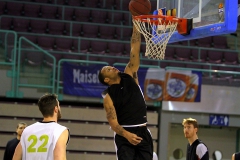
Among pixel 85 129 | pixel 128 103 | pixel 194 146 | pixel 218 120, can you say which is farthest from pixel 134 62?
pixel 218 120

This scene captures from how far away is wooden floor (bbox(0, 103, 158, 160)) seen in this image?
12352 mm

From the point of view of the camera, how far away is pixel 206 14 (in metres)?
7.09

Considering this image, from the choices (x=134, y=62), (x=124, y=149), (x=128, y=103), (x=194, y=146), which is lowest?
(x=194, y=146)

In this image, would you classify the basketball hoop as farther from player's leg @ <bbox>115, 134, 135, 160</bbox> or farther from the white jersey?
the white jersey

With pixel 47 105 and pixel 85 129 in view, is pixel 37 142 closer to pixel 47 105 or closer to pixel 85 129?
pixel 47 105

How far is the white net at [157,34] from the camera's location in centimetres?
696

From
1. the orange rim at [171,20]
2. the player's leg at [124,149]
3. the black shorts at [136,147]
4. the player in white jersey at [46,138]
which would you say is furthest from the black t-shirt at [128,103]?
the player in white jersey at [46,138]

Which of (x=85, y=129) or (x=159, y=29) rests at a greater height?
(x=159, y=29)

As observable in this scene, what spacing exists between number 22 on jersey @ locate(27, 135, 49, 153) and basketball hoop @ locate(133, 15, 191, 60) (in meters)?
2.73

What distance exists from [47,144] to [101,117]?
830 cm

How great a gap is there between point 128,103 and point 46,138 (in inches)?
64.9

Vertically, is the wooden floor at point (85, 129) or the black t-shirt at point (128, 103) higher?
the black t-shirt at point (128, 103)

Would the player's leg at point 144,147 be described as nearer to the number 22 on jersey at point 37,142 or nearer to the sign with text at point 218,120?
the number 22 on jersey at point 37,142

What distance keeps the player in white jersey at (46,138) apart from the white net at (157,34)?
2587 millimetres
